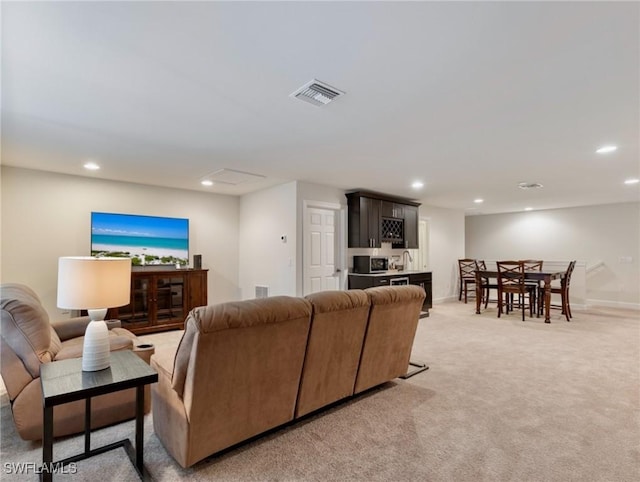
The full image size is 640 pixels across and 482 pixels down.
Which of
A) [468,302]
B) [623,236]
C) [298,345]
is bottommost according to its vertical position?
[468,302]

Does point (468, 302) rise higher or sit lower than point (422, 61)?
lower

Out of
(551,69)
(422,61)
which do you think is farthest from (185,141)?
(551,69)

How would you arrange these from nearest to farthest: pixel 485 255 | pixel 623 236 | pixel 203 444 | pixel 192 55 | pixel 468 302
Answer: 1. pixel 203 444
2. pixel 192 55
3. pixel 623 236
4. pixel 468 302
5. pixel 485 255

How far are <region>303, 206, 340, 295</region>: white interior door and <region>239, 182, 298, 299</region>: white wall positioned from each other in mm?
248

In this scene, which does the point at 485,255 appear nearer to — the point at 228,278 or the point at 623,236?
the point at 623,236

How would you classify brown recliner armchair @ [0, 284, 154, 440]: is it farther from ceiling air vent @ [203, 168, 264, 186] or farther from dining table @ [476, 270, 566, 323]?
dining table @ [476, 270, 566, 323]

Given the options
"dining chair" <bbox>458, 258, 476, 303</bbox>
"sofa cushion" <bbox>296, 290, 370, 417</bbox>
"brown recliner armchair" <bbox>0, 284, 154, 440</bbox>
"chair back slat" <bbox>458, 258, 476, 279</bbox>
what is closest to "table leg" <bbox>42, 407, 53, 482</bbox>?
"brown recliner armchair" <bbox>0, 284, 154, 440</bbox>

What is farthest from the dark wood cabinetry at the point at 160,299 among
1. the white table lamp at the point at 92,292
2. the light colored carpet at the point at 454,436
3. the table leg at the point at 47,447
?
the table leg at the point at 47,447

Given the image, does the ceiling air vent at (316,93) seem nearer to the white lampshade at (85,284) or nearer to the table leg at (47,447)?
the white lampshade at (85,284)

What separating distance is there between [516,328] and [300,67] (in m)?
5.21

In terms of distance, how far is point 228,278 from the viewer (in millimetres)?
6477

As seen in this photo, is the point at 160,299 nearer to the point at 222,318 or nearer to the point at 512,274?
the point at 222,318

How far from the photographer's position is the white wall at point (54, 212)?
14.6 ft

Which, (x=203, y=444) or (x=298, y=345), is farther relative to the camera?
(x=298, y=345)
